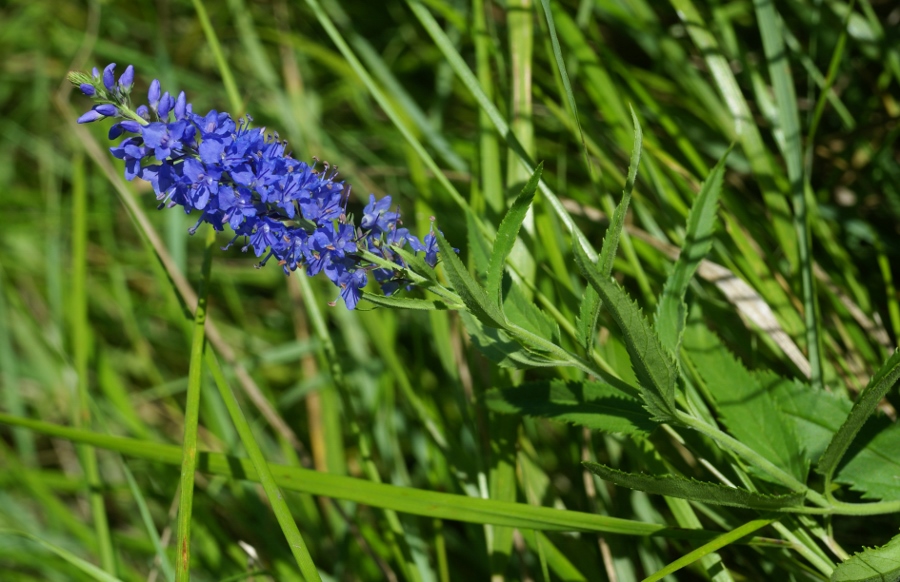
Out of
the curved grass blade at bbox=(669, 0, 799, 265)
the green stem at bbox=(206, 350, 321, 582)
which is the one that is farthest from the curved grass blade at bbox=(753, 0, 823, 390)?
the green stem at bbox=(206, 350, 321, 582)

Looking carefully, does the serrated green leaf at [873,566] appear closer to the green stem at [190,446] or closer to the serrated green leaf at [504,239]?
the serrated green leaf at [504,239]

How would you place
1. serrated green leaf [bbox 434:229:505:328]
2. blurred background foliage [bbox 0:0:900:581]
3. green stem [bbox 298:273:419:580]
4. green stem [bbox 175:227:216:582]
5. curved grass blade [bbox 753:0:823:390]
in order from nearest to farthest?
serrated green leaf [bbox 434:229:505:328] → green stem [bbox 175:227:216:582] → curved grass blade [bbox 753:0:823:390] → green stem [bbox 298:273:419:580] → blurred background foliage [bbox 0:0:900:581]

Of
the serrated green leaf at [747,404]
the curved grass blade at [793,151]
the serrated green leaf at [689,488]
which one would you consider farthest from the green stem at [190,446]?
the curved grass blade at [793,151]

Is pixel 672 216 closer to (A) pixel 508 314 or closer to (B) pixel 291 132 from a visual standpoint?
(A) pixel 508 314

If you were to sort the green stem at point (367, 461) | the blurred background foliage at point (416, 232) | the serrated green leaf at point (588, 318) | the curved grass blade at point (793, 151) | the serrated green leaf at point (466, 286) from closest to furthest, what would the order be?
the serrated green leaf at point (466, 286) → the serrated green leaf at point (588, 318) → the curved grass blade at point (793, 151) → the green stem at point (367, 461) → the blurred background foliage at point (416, 232)

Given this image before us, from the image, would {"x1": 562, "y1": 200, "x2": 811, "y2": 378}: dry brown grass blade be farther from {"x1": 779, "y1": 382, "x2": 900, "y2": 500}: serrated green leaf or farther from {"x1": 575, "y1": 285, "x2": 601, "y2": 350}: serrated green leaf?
{"x1": 575, "y1": 285, "x2": 601, "y2": 350}: serrated green leaf
